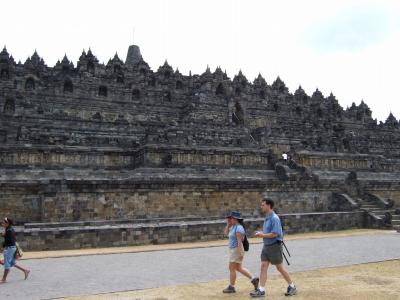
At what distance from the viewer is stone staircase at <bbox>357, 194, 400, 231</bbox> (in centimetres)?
2248

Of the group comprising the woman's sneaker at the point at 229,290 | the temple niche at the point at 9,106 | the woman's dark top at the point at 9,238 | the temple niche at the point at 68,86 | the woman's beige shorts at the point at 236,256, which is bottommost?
the woman's sneaker at the point at 229,290

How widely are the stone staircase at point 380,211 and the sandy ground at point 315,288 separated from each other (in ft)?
41.4

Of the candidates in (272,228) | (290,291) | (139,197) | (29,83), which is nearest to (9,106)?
(29,83)

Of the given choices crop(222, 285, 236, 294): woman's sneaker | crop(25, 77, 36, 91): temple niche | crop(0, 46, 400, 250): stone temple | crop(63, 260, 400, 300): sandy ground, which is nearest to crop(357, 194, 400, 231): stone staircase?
crop(0, 46, 400, 250): stone temple

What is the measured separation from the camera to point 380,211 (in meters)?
24.8

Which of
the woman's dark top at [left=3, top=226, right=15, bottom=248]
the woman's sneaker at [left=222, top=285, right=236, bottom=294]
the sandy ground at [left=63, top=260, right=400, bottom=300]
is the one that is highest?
the woman's dark top at [left=3, top=226, right=15, bottom=248]

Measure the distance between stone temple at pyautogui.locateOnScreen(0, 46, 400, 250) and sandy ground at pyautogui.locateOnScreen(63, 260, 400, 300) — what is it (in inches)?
293

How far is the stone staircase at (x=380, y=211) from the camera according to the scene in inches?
885

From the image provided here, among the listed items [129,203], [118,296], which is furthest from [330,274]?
[129,203]

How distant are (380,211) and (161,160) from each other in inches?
500

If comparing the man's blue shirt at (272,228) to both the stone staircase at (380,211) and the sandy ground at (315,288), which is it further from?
the stone staircase at (380,211)

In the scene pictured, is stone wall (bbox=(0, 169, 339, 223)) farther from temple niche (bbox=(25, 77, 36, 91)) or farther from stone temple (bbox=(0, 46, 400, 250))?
temple niche (bbox=(25, 77, 36, 91))

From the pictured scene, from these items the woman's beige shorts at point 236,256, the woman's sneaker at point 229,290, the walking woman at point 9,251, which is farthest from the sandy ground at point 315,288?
the walking woman at point 9,251

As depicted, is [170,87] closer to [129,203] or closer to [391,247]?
[129,203]
